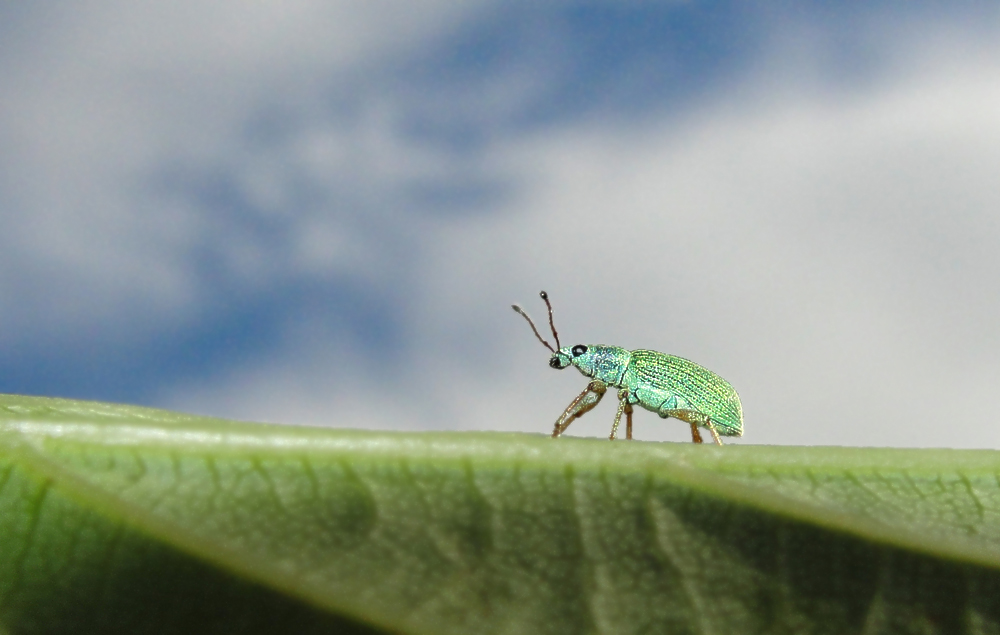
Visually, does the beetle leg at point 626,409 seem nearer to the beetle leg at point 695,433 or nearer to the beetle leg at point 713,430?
the beetle leg at point 695,433

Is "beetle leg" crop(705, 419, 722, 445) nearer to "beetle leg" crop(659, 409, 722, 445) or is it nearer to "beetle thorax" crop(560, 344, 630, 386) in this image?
"beetle leg" crop(659, 409, 722, 445)

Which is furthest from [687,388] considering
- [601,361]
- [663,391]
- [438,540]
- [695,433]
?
[438,540]

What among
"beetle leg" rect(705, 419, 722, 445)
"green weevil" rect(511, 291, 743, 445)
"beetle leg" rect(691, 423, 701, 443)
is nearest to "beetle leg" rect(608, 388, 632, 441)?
"green weevil" rect(511, 291, 743, 445)

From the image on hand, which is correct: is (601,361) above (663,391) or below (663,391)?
Answer: above

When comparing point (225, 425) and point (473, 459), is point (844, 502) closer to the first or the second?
point (473, 459)

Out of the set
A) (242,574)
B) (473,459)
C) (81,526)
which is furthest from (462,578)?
(81,526)

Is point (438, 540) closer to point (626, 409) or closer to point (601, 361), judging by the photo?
point (626, 409)
